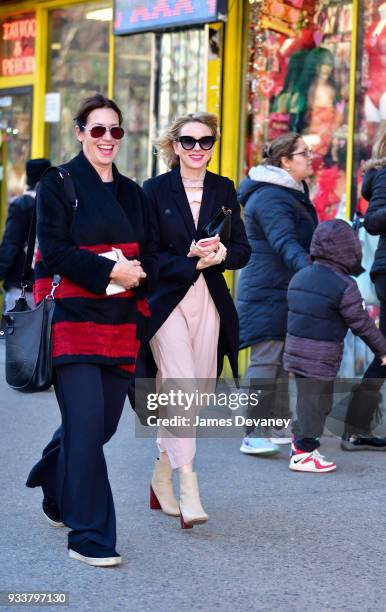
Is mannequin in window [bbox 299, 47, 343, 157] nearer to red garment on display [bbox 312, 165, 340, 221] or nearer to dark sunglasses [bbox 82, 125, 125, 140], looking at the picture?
red garment on display [bbox 312, 165, 340, 221]

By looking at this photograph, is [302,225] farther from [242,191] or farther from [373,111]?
[373,111]

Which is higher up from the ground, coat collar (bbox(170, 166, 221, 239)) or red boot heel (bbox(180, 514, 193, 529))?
coat collar (bbox(170, 166, 221, 239))

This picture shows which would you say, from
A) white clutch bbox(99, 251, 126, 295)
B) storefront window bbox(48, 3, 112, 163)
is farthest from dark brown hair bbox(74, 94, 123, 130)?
storefront window bbox(48, 3, 112, 163)

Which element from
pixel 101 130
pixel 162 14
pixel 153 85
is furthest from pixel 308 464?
pixel 153 85

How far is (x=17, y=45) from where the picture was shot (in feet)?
42.4

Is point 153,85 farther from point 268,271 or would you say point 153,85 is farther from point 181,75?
point 268,271

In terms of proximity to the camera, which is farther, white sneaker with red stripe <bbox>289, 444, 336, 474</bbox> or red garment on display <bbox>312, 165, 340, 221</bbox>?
red garment on display <bbox>312, 165, 340, 221</bbox>

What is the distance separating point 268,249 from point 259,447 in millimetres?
1189

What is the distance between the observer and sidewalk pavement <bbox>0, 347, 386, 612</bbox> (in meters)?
4.43

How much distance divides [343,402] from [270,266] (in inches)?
43.7

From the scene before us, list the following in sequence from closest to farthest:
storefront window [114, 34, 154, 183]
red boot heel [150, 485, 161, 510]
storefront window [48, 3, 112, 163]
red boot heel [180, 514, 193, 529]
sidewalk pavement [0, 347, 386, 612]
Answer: sidewalk pavement [0, 347, 386, 612]
red boot heel [180, 514, 193, 529]
red boot heel [150, 485, 161, 510]
storefront window [114, 34, 154, 183]
storefront window [48, 3, 112, 163]

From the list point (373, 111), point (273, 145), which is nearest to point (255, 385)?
point (273, 145)

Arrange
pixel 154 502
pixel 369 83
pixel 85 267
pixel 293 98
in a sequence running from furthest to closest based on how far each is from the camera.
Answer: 1. pixel 293 98
2. pixel 369 83
3. pixel 154 502
4. pixel 85 267

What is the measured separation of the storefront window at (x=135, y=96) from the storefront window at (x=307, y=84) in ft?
4.06
